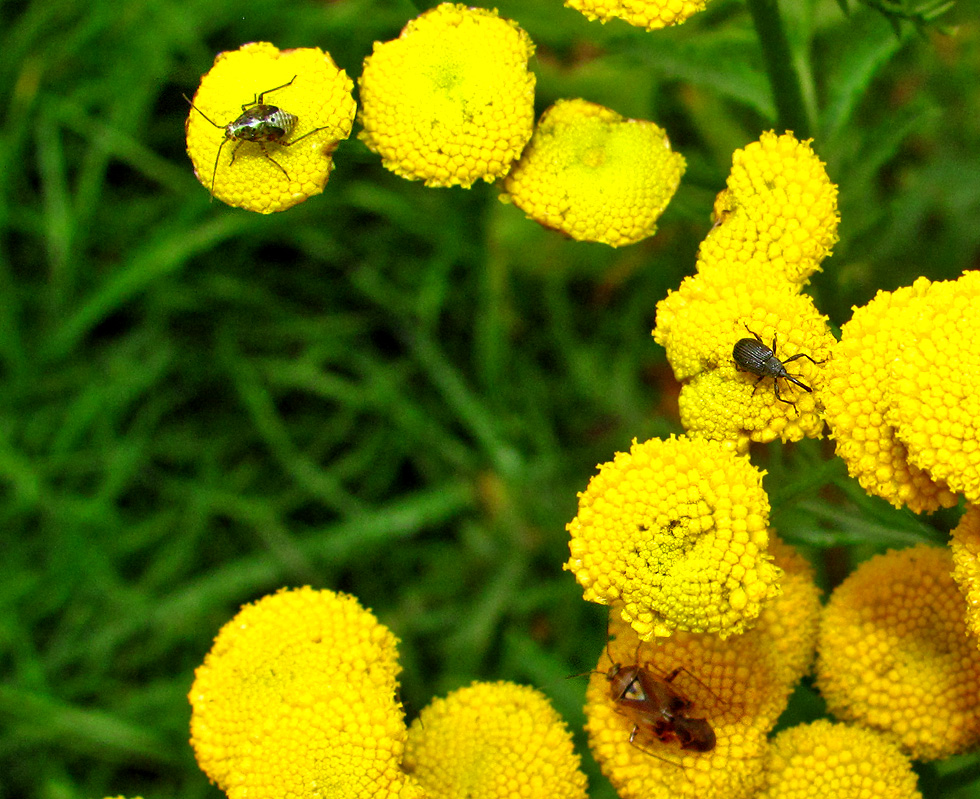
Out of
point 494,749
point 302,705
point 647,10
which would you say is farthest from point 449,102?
point 494,749

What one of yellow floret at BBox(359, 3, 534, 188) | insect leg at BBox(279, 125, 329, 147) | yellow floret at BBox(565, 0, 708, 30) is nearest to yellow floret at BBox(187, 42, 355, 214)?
insect leg at BBox(279, 125, 329, 147)

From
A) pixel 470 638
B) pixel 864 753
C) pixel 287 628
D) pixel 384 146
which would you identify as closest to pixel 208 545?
pixel 470 638

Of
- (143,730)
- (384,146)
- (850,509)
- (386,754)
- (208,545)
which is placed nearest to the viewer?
(386,754)

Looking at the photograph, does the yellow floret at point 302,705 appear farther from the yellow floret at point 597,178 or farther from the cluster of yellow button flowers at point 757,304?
the yellow floret at point 597,178

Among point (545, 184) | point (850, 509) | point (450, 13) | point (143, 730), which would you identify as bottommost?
point (143, 730)

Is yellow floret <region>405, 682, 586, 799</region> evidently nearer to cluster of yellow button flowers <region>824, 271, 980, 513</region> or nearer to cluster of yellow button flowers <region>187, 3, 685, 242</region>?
cluster of yellow button flowers <region>824, 271, 980, 513</region>

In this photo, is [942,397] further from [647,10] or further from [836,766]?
[647,10]

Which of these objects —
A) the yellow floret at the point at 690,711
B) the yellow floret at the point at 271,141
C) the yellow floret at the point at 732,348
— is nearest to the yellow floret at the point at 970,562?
the yellow floret at the point at 732,348

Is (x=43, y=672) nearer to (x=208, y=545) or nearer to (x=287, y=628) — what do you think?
(x=208, y=545)
